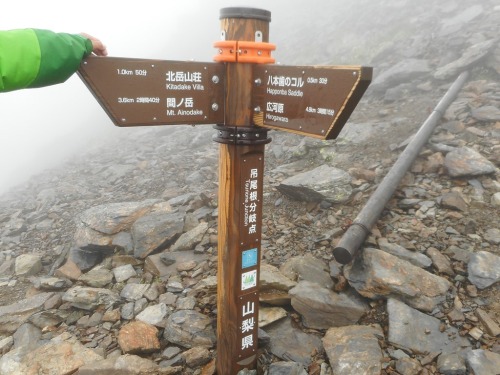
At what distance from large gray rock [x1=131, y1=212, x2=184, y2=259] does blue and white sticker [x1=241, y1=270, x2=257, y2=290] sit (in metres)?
3.02

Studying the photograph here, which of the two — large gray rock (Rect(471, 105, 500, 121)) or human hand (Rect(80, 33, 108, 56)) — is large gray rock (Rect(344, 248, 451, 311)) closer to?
human hand (Rect(80, 33, 108, 56))

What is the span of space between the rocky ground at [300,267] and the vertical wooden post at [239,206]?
62 cm

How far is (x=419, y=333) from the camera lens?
4.43 meters

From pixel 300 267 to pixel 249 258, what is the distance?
2.01 m

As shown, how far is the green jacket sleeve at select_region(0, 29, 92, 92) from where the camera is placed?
2.46 metres

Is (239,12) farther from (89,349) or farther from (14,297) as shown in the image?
(14,297)

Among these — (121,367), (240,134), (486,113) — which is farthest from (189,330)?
(486,113)

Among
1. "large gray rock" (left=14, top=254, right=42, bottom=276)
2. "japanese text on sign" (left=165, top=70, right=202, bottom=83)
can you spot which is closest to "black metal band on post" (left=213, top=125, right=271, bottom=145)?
"japanese text on sign" (left=165, top=70, right=202, bottom=83)

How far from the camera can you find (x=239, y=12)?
121 inches

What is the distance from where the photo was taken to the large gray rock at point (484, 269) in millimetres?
4910

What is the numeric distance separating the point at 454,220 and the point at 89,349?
5395mm

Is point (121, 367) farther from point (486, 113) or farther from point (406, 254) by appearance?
point (486, 113)

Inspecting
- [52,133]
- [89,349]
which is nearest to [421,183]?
[89,349]

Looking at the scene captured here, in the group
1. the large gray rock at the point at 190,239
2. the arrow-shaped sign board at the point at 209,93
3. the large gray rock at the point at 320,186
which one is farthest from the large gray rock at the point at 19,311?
the large gray rock at the point at 320,186
